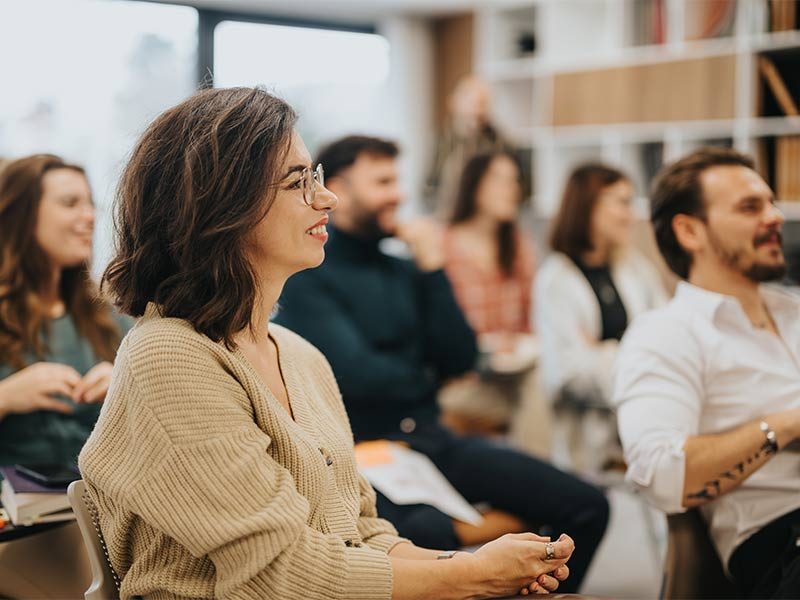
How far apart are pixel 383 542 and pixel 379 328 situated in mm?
1214

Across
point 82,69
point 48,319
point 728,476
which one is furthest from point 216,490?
point 82,69

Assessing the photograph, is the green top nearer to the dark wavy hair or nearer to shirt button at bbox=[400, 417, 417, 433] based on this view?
shirt button at bbox=[400, 417, 417, 433]

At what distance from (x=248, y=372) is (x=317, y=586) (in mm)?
290

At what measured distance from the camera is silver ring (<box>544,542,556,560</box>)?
53.3 inches

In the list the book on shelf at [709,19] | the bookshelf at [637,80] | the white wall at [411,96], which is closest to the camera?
the bookshelf at [637,80]

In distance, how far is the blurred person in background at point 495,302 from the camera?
3.78 metres

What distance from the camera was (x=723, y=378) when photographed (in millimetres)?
1841

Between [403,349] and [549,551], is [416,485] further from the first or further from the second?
[549,551]

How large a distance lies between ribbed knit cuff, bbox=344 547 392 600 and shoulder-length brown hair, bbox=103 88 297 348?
333 millimetres

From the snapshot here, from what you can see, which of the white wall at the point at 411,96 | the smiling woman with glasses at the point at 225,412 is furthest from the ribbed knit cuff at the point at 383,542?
the white wall at the point at 411,96

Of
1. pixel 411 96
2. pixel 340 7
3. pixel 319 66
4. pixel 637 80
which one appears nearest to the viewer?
pixel 637 80

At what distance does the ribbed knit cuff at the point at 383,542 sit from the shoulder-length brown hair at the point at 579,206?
210cm

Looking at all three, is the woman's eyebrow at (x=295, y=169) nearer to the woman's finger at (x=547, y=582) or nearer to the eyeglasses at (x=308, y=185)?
the eyeglasses at (x=308, y=185)

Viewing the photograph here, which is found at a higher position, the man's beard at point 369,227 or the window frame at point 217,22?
the window frame at point 217,22
